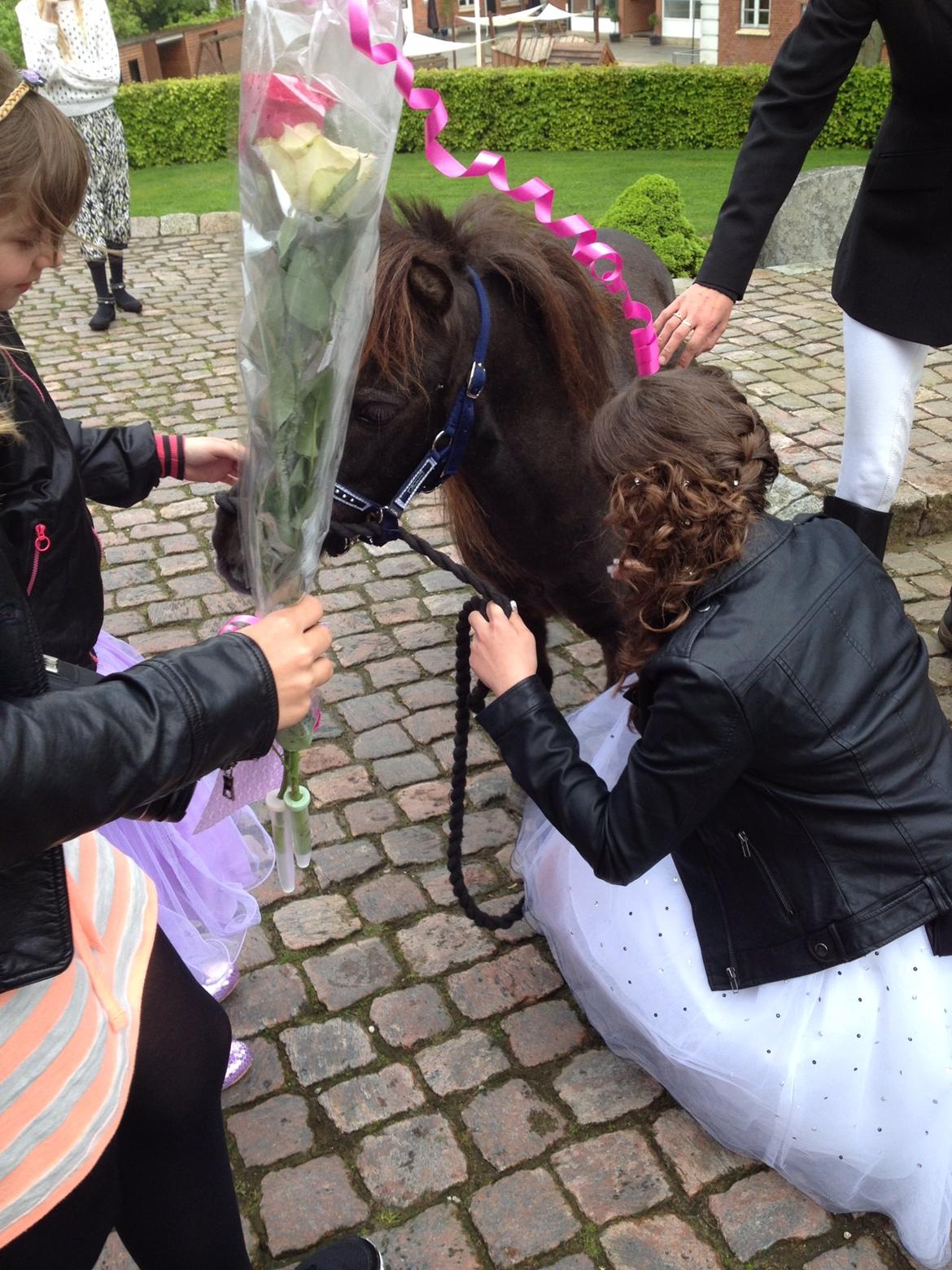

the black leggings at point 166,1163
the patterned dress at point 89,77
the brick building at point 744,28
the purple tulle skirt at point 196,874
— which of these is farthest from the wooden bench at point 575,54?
the black leggings at point 166,1163

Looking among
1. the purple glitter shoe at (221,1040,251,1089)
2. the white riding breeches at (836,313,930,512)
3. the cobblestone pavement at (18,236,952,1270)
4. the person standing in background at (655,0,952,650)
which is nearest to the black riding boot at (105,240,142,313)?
the cobblestone pavement at (18,236,952,1270)

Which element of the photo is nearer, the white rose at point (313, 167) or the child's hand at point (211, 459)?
the white rose at point (313, 167)

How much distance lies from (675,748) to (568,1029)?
3.60 ft

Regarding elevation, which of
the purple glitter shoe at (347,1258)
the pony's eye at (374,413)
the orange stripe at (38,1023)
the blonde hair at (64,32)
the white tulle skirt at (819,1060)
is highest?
the blonde hair at (64,32)

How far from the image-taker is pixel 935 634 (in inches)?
167

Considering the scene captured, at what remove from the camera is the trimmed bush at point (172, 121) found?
16219 millimetres

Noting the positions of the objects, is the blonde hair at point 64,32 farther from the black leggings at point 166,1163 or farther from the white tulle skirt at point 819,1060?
the black leggings at point 166,1163

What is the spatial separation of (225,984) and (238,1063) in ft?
0.74

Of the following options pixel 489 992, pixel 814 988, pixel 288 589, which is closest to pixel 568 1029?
pixel 489 992

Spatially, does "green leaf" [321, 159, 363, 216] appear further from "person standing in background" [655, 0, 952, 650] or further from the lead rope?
"person standing in background" [655, 0, 952, 650]

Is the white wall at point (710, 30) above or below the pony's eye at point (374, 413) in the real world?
above

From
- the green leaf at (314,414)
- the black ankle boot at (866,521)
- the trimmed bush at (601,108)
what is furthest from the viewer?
the trimmed bush at (601,108)

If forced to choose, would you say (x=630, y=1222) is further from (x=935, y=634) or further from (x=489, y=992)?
(x=935, y=634)

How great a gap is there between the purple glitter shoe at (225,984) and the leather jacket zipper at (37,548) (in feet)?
3.94
